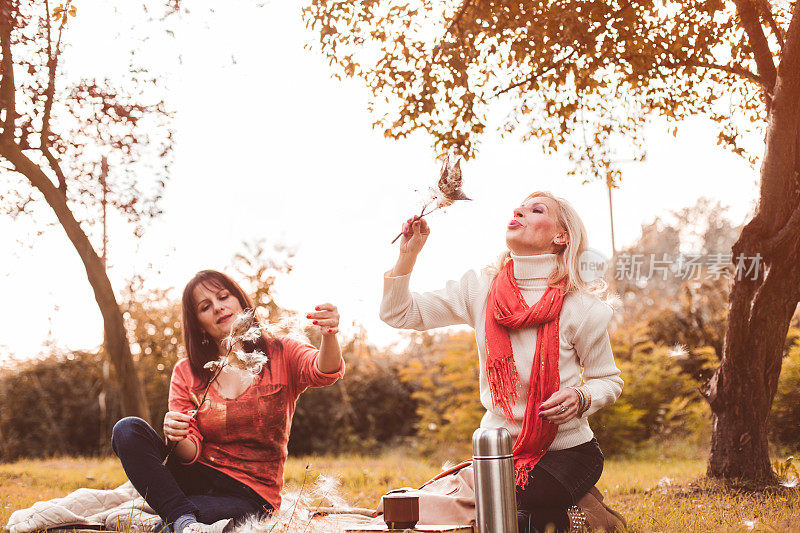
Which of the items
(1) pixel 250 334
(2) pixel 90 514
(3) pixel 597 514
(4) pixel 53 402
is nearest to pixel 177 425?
(1) pixel 250 334

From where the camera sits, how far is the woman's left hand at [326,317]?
3.08m

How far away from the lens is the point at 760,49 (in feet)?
15.6

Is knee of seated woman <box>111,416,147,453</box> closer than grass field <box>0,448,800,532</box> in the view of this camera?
Yes

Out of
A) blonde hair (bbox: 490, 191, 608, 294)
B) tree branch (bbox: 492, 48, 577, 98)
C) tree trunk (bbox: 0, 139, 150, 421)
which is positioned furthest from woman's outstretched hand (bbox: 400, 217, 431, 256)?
tree trunk (bbox: 0, 139, 150, 421)

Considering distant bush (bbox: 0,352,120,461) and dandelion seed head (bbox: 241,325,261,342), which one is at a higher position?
dandelion seed head (bbox: 241,325,261,342)

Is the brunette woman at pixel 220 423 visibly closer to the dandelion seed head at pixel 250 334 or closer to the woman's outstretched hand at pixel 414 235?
the dandelion seed head at pixel 250 334

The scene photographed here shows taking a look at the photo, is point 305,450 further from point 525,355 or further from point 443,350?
point 525,355

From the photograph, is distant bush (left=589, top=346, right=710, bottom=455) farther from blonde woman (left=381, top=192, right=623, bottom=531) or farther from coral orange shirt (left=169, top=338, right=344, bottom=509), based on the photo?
coral orange shirt (left=169, top=338, right=344, bottom=509)

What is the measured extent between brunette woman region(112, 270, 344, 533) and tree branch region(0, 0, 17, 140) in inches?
105

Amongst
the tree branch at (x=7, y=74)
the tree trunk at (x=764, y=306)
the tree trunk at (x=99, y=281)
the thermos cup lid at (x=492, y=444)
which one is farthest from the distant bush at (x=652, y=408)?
the tree branch at (x=7, y=74)

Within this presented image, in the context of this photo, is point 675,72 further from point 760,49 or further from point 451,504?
point 451,504

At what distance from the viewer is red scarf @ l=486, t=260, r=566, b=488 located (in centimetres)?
309

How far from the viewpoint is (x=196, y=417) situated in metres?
3.50

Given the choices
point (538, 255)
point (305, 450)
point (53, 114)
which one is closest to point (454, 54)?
point (538, 255)
